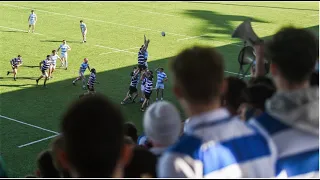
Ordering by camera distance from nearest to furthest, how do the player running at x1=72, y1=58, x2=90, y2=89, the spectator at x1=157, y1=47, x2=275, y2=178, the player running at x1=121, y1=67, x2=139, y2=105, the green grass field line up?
the spectator at x1=157, y1=47, x2=275, y2=178
the green grass field
the player running at x1=121, y1=67, x2=139, y2=105
the player running at x1=72, y1=58, x2=90, y2=89

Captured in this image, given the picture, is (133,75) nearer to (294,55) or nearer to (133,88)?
(133,88)

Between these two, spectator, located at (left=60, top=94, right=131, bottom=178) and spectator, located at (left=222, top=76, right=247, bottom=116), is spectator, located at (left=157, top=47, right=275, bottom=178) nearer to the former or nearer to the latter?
spectator, located at (left=60, top=94, right=131, bottom=178)

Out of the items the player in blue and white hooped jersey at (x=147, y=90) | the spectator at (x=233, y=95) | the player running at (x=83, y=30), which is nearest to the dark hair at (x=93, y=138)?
the spectator at (x=233, y=95)

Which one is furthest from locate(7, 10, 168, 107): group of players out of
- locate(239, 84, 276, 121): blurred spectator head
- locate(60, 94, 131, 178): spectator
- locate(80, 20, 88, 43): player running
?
locate(60, 94, 131, 178): spectator

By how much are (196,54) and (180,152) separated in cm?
51

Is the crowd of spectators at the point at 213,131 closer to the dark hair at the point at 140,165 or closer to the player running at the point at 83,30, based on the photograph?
the dark hair at the point at 140,165

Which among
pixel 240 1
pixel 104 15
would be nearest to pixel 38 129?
pixel 104 15

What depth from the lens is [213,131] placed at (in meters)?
3.04

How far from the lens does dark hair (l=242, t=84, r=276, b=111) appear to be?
3818 millimetres

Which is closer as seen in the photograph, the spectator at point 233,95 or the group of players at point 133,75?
the spectator at point 233,95

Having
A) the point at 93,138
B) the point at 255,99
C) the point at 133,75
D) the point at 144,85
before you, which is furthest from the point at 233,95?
the point at 133,75

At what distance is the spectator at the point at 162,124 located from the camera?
3.84m

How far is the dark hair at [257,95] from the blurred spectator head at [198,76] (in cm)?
78

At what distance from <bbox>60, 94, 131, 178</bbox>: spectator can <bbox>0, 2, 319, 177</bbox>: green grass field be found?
1018 cm
